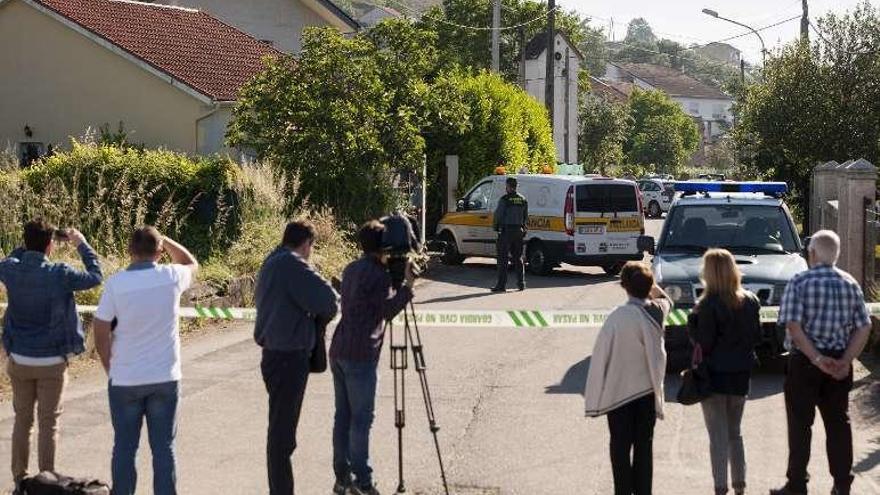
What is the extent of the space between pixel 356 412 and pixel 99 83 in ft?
70.2

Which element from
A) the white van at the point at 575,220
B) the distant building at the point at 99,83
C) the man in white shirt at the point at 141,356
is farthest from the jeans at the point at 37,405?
the distant building at the point at 99,83

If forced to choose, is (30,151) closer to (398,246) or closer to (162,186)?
(162,186)

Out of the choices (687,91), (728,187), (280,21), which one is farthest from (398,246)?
(687,91)

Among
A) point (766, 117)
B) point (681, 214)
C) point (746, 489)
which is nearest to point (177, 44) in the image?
point (766, 117)

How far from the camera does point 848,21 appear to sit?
29.8 m

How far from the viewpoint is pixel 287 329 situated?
25.1 feet

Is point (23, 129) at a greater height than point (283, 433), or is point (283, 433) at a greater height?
point (23, 129)

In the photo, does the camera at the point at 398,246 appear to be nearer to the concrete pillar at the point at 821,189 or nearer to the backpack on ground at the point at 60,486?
the backpack on ground at the point at 60,486

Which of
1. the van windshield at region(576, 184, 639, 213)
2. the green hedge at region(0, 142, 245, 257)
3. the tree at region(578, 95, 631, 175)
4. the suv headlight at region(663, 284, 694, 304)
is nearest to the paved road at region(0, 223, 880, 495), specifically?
the suv headlight at region(663, 284, 694, 304)

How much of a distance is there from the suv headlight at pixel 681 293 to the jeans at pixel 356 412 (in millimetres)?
5448

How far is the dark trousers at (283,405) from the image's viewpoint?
25.2 ft

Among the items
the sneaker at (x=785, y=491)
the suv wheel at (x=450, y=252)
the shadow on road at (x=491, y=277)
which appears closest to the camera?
the sneaker at (x=785, y=491)

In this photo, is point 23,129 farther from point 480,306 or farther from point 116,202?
point 480,306

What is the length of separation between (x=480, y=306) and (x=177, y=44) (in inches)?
568
